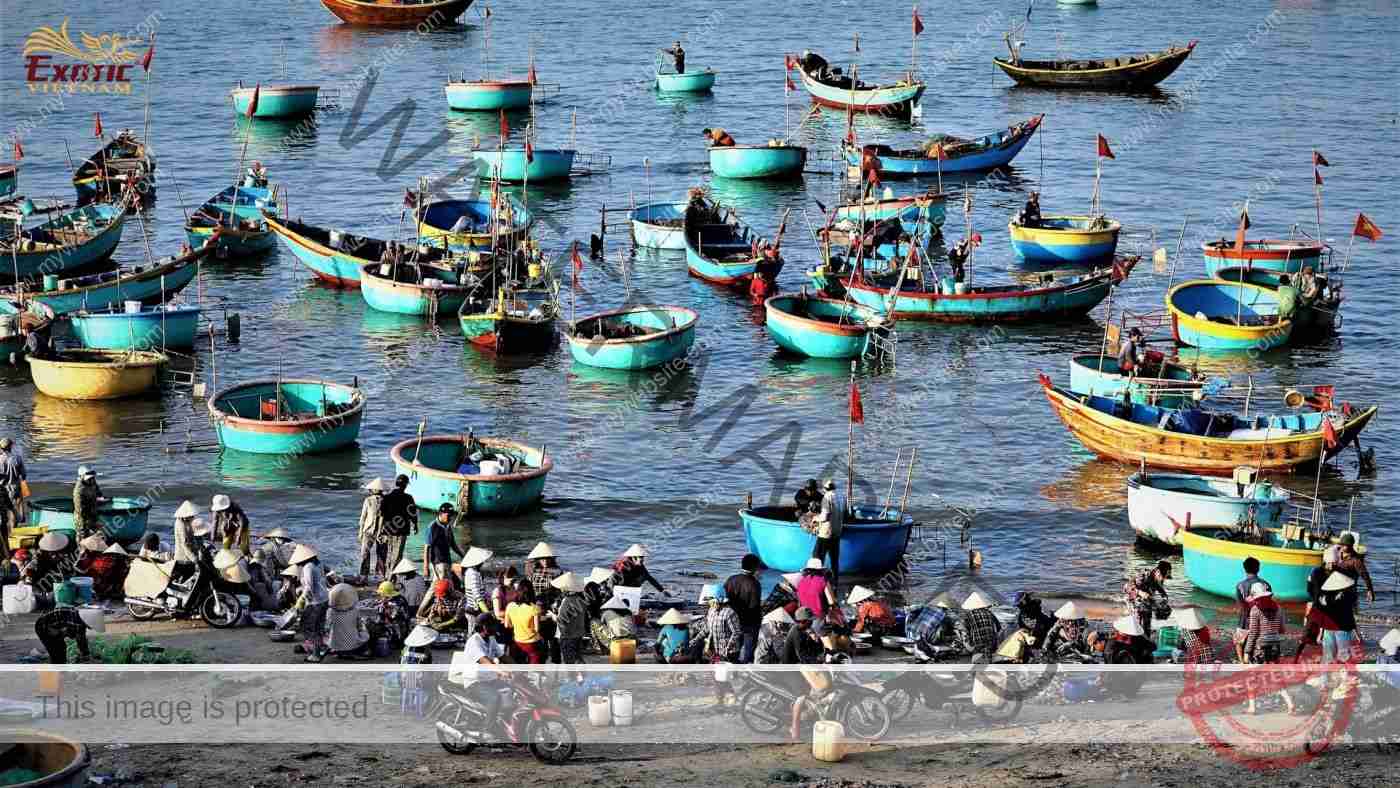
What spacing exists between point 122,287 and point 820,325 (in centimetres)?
1567

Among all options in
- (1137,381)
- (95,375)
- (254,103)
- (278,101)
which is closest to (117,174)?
(254,103)

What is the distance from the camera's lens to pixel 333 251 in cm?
4838

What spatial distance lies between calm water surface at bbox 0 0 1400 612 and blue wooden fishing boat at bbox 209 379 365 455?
0.45m

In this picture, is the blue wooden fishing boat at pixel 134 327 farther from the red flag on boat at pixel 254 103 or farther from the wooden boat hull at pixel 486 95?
the wooden boat hull at pixel 486 95

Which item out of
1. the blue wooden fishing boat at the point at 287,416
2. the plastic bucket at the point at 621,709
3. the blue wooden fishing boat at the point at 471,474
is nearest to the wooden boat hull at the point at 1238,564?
the blue wooden fishing boat at the point at 471,474

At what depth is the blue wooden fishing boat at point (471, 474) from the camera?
3091 cm

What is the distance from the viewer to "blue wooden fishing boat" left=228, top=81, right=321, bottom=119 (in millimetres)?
76438

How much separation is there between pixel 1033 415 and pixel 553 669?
21655mm

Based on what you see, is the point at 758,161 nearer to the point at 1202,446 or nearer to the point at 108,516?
the point at 1202,446

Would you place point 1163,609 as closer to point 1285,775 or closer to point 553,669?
point 1285,775

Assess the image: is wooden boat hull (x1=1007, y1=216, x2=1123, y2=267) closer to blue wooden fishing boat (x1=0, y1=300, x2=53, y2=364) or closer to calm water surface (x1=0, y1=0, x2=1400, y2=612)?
calm water surface (x1=0, y1=0, x2=1400, y2=612)

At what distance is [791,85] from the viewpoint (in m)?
82.6

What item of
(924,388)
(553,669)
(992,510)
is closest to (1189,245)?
(924,388)

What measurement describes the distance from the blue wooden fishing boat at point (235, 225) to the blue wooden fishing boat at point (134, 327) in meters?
8.32
